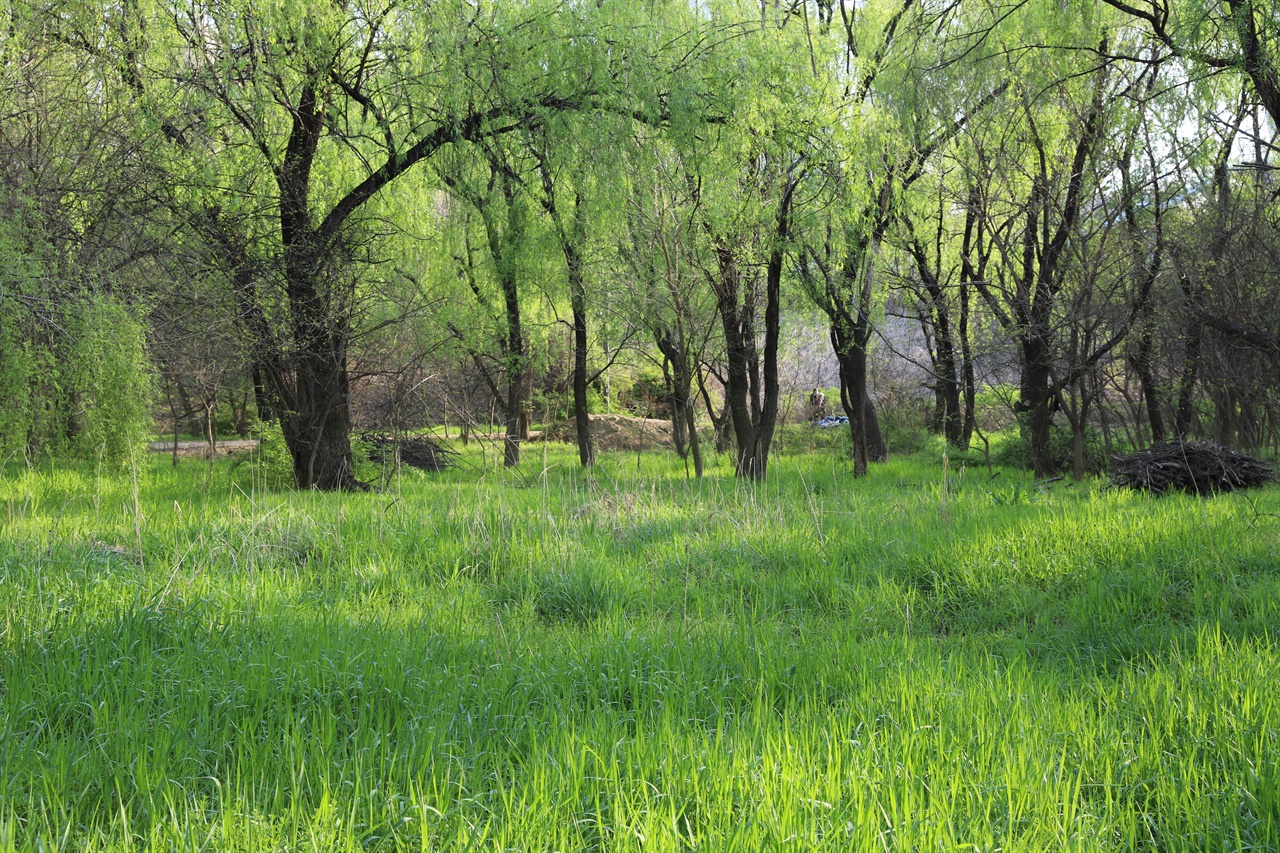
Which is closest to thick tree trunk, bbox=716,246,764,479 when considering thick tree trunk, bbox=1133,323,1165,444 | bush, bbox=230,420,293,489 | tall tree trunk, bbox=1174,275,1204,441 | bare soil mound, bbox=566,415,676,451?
tall tree trunk, bbox=1174,275,1204,441

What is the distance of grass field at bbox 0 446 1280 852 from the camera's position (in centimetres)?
240

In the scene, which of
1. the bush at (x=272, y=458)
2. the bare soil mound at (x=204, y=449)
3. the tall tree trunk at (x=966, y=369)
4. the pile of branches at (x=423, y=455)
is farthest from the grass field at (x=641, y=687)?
the bare soil mound at (x=204, y=449)

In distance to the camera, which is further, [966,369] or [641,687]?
[966,369]

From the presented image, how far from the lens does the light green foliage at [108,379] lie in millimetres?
7340

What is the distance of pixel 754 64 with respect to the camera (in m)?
8.89

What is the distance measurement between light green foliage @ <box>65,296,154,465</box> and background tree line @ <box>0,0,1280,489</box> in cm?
4

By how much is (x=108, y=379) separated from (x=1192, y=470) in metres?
12.0

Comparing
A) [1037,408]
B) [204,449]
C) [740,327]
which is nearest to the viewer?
[1037,408]

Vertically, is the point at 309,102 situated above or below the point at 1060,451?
above

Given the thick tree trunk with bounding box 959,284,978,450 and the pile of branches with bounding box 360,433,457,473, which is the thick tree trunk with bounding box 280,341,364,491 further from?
the thick tree trunk with bounding box 959,284,978,450

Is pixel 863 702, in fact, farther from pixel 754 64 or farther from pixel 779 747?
pixel 754 64

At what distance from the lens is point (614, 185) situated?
886 centimetres

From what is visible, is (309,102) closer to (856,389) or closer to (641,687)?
(641,687)

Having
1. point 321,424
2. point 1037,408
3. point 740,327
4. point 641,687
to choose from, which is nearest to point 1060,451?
point 1037,408
